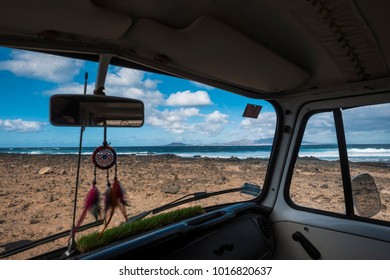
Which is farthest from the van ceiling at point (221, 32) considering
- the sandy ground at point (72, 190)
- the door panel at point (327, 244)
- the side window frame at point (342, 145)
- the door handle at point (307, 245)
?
the door handle at point (307, 245)

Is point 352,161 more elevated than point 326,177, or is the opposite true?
point 352,161

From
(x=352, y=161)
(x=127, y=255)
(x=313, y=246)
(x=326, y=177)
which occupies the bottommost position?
(x=313, y=246)

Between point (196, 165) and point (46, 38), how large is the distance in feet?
17.5

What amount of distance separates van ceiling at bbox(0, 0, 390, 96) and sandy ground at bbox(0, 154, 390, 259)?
3.02 feet

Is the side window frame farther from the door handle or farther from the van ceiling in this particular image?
the van ceiling

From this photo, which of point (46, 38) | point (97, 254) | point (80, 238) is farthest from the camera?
point (80, 238)

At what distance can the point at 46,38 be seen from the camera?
1.63 meters

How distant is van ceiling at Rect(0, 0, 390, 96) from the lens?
143 cm

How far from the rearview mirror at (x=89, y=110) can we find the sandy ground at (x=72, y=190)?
359 millimetres

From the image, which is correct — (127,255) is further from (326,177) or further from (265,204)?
(326,177)

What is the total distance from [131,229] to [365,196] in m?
2.52

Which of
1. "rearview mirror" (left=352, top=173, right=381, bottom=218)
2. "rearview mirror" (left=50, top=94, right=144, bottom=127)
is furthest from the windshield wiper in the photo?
"rearview mirror" (left=352, top=173, right=381, bottom=218)

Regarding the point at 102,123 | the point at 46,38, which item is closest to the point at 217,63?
the point at 102,123

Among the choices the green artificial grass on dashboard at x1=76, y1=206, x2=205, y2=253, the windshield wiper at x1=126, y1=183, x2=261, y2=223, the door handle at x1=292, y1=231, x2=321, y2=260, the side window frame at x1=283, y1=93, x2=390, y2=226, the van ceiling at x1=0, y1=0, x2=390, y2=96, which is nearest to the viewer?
the van ceiling at x1=0, y1=0, x2=390, y2=96
